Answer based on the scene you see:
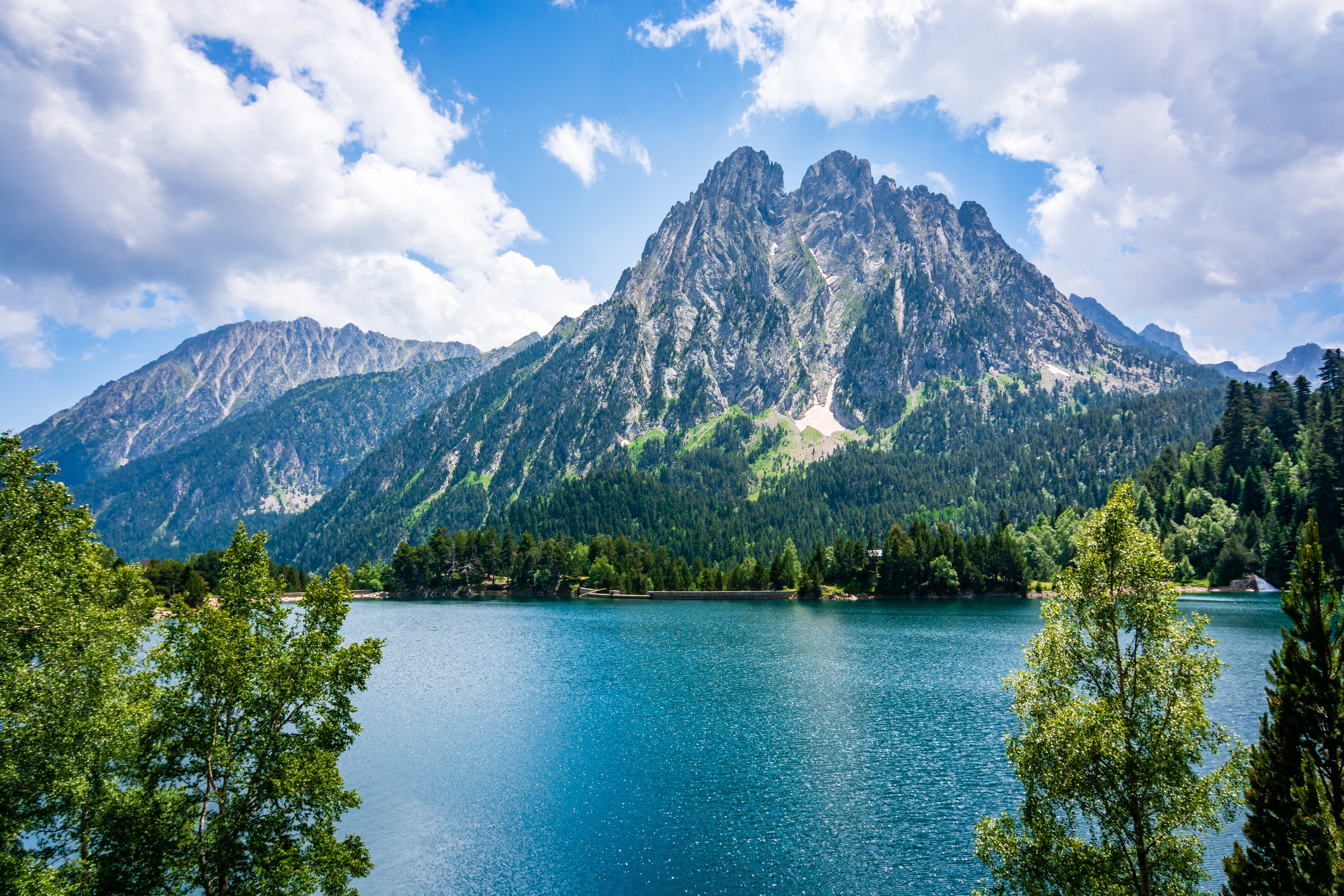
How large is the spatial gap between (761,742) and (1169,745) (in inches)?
1340

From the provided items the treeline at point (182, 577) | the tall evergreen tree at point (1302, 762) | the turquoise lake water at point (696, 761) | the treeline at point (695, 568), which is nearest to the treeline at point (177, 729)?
the turquoise lake water at point (696, 761)

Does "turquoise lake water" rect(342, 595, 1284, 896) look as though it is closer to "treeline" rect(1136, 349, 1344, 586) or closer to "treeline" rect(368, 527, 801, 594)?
"treeline" rect(1136, 349, 1344, 586)

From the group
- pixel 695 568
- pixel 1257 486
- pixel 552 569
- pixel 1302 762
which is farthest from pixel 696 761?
pixel 1257 486

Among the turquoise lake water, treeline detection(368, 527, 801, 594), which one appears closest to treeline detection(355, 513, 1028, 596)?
treeline detection(368, 527, 801, 594)

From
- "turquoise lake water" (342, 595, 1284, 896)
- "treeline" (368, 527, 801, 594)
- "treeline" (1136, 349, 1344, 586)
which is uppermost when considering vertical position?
"treeline" (1136, 349, 1344, 586)

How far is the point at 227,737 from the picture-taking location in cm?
2067

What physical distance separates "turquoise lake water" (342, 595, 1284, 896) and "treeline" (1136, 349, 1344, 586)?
46453 mm

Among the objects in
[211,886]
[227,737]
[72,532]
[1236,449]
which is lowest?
[211,886]

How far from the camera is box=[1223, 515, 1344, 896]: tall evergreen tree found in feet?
50.4

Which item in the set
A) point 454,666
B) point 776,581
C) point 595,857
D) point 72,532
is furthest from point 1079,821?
point 776,581

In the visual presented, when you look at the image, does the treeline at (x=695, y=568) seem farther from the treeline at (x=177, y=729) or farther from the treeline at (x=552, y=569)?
the treeline at (x=177, y=729)

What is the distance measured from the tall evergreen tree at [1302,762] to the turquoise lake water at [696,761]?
1537 centimetres

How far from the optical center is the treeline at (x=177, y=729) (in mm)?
19922

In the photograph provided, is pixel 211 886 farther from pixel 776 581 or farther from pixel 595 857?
pixel 776 581
